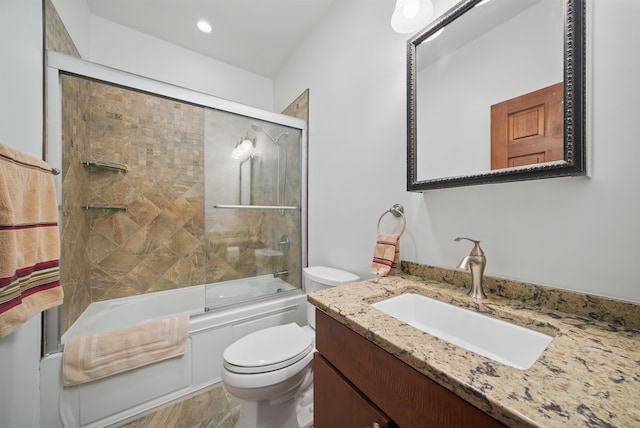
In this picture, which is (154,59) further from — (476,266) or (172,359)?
(476,266)

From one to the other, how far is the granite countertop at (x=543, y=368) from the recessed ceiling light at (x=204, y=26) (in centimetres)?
237

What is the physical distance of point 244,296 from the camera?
1.76m

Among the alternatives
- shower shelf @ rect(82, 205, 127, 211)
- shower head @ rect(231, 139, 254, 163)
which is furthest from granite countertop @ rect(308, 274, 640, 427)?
shower shelf @ rect(82, 205, 127, 211)

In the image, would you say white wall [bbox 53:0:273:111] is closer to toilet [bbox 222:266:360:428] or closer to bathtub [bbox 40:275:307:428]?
bathtub [bbox 40:275:307:428]

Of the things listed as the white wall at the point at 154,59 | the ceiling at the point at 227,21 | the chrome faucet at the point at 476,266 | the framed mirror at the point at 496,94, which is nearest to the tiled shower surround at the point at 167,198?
the white wall at the point at 154,59

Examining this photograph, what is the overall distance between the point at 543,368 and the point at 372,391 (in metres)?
0.37

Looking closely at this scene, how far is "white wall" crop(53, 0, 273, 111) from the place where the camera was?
162cm

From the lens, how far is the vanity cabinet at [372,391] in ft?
1.43

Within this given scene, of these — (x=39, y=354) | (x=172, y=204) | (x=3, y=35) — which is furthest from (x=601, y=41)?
(x=172, y=204)

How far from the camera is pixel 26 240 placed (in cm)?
82

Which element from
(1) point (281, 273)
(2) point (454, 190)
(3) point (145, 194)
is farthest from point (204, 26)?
(2) point (454, 190)

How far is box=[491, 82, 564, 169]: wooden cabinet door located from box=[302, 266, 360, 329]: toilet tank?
90 centimetres

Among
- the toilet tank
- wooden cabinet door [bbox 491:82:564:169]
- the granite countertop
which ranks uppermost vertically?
wooden cabinet door [bbox 491:82:564:169]

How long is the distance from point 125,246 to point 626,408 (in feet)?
8.43
